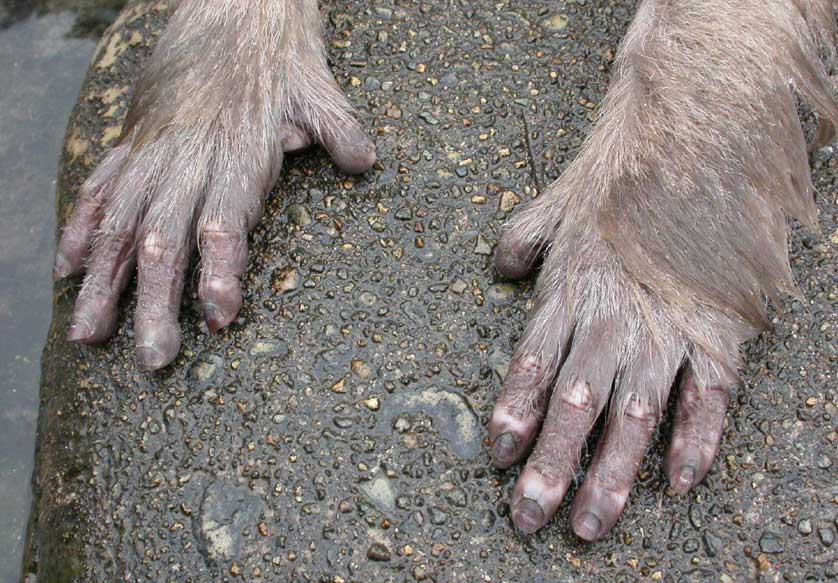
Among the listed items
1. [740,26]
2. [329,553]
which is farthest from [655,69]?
[329,553]

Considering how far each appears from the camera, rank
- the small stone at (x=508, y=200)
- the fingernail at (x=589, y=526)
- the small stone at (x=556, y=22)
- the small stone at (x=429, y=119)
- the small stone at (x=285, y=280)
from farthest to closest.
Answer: the small stone at (x=556, y=22)
the small stone at (x=429, y=119)
the small stone at (x=508, y=200)
the small stone at (x=285, y=280)
the fingernail at (x=589, y=526)

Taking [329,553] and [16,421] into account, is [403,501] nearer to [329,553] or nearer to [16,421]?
[329,553]

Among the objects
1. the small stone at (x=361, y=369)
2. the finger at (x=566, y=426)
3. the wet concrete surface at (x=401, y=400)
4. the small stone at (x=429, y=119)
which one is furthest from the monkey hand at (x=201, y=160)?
the finger at (x=566, y=426)

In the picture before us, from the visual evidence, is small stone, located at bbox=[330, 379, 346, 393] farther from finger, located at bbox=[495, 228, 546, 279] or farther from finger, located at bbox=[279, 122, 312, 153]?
finger, located at bbox=[279, 122, 312, 153]

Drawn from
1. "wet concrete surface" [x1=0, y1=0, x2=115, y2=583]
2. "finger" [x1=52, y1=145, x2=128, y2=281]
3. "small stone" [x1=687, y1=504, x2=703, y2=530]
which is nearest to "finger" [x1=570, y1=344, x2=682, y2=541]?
"small stone" [x1=687, y1=504, x2=703, y2=530]

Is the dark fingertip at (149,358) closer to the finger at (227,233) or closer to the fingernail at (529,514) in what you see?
the finger at (227,233)

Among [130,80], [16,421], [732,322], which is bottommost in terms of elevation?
[16,421]

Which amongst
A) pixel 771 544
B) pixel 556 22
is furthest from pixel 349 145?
pixel 771 544
